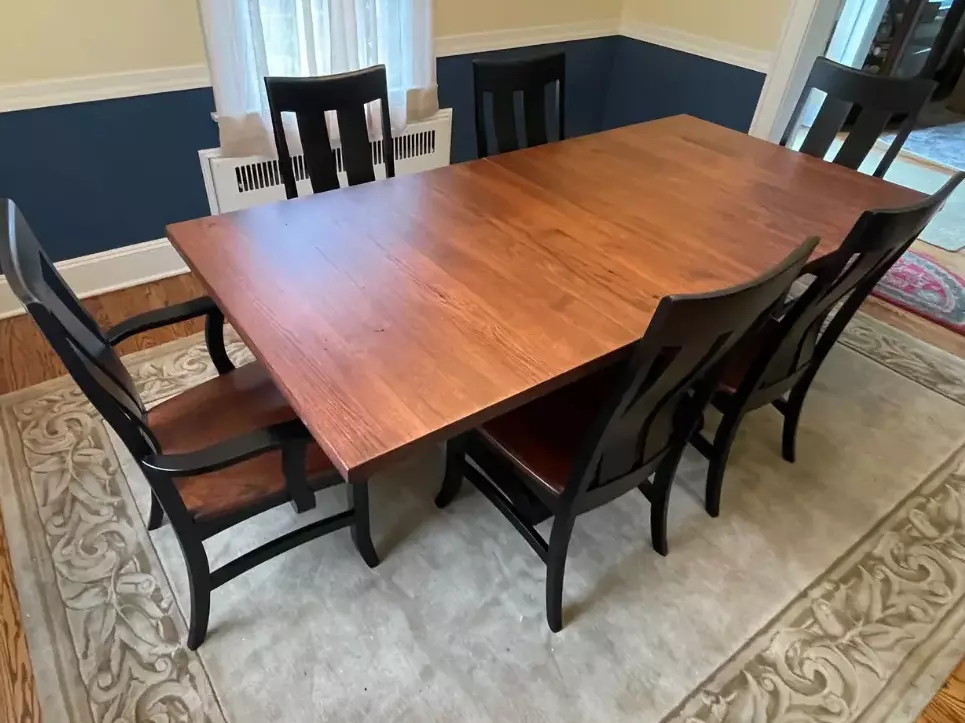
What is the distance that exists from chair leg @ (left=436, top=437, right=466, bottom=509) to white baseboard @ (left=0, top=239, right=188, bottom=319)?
1443 mm

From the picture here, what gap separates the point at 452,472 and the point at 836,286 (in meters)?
1.05

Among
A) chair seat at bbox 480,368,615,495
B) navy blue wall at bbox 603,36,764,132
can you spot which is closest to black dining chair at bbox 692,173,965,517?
chair seat at bbox 480,368,615,495

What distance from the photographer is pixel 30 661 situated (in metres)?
1.42

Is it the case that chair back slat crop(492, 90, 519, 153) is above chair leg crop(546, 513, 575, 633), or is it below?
above

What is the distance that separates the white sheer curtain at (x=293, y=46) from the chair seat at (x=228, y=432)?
1297mm

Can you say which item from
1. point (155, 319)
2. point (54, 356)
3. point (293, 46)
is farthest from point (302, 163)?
point (155, 319)

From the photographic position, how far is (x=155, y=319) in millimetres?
1420

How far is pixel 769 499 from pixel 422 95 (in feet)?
7.14

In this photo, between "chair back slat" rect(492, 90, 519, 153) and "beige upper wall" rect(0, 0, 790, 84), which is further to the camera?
"chair back slat" rect(492, 90, 519, 153)

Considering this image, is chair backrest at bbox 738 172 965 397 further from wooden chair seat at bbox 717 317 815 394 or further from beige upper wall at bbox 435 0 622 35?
beige upper wall at bbox 435 0 622 35

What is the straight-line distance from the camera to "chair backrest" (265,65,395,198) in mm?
1817

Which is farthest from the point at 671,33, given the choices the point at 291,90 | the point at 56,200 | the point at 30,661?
the point at 30,661

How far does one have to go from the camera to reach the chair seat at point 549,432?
1.43 m

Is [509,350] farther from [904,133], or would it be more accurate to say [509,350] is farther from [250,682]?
[904,133]
